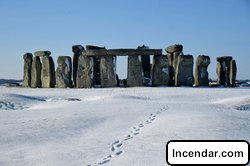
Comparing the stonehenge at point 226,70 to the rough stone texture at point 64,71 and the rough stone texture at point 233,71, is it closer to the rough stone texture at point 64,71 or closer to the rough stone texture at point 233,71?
the rough stone texture at point 233,71

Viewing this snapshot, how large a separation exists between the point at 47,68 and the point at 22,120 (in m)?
12.8

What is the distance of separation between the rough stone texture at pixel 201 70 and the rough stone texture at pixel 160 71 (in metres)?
1.71

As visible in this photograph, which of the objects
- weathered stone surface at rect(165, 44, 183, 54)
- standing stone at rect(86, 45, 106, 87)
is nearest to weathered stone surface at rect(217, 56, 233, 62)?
weathered stone surface at rect(165, 44, 183, 54)

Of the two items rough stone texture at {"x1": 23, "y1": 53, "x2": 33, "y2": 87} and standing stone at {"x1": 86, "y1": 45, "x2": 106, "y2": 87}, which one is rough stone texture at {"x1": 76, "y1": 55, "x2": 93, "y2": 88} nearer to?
standing stone at {"x1": 86, "y1": 45, "x2": 106, "y2": 87}

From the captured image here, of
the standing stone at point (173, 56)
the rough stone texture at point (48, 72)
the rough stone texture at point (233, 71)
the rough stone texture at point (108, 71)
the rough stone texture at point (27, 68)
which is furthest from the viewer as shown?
the rough stone texture at point (233, 71)

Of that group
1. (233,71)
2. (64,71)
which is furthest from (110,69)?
(233,71)

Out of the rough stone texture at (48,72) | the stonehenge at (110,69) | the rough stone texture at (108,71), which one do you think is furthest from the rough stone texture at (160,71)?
the rough stone texture at (48,72)

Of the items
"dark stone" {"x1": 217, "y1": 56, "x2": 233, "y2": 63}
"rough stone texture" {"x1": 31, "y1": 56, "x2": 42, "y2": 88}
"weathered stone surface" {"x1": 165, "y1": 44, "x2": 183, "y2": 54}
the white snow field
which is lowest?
the white snow field

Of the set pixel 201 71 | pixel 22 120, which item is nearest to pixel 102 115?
pixel 22 120

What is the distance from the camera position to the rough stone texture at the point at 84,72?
1998 centimetres

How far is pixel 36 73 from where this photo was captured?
21359mm

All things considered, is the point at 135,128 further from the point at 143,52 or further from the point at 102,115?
the point at 143,52

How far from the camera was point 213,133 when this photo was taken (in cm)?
624

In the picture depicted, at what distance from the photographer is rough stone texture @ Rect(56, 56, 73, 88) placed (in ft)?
68.0
